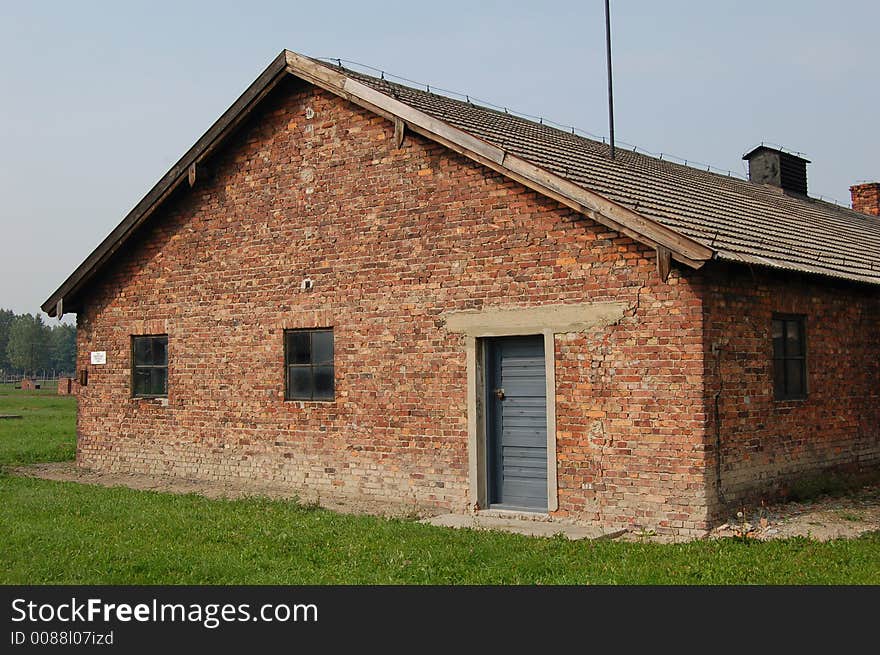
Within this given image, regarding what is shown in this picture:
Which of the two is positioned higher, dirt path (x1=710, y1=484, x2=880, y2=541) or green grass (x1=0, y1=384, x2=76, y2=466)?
green grass (x1=0, y1=384, x2=76, y2=466)

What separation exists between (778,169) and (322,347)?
12495 millimetres

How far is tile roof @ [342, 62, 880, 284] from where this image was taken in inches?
A: 441

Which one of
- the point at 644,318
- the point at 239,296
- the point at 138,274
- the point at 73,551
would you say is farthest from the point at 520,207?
the point at 138,274

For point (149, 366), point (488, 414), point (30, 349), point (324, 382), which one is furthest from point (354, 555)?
point (30, 349)

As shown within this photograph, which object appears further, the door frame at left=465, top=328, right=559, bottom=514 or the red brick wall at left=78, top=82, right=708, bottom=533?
the door frame at left=465, top=328, right=559, bottom=514

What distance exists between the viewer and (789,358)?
466 inches

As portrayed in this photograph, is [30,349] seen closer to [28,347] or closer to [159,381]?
[28,347]

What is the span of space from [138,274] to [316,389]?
13.8 ft

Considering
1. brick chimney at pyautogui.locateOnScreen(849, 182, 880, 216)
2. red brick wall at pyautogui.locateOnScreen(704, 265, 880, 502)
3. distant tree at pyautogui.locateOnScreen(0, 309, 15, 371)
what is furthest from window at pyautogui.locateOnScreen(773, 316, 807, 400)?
distant tree at pyautogui.locateOnScreen(0, 309, 15, 371)

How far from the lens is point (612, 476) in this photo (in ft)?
34.6

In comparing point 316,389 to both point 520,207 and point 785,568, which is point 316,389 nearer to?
point 520,207

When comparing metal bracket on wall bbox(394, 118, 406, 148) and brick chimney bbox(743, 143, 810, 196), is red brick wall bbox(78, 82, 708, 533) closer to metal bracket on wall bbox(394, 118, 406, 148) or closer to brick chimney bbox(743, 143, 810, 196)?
metal bracket on wall bbox(394, 118, 406, 148)

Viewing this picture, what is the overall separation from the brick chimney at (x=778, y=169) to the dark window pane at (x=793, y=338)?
33.5ft

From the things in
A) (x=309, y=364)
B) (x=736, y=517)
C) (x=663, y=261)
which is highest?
(x=663, y=261)
